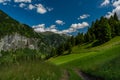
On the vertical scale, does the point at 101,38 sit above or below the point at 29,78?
above

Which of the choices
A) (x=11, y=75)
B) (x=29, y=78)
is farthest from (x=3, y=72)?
(x=29, y=78)

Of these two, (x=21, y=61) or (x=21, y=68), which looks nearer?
(x=21, y=68)

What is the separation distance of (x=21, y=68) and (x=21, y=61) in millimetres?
1444

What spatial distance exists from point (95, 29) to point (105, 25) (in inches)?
1101

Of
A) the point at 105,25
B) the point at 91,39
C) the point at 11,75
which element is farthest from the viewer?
the point at 91,39

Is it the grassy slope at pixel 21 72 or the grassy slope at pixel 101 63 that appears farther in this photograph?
the grassy slope at pixel 101 63

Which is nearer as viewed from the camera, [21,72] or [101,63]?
[21,72]

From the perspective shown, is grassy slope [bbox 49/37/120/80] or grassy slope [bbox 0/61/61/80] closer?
grassy slope [bbox 0/61/61/80]

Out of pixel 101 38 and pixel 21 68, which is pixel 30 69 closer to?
pixel 21 68

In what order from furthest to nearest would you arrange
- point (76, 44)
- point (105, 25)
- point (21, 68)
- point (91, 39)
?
point (76, 44) → point (91, 39) → point (105, 25) → point (21, 68)

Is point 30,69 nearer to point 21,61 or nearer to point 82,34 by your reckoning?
point 21,61

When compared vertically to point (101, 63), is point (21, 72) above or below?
above

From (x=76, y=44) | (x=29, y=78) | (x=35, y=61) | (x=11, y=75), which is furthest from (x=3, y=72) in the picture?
(x=76, y=44)

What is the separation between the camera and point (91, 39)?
457 ft
